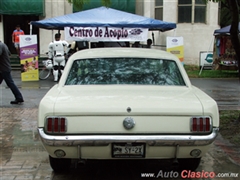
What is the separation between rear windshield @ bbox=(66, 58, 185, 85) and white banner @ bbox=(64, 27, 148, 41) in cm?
997

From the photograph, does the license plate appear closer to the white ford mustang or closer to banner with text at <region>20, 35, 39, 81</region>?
the white ford mustang

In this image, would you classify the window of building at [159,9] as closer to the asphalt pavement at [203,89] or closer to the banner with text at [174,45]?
the banner with text at [174,45]

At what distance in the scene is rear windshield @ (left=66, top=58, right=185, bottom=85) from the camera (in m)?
4.97

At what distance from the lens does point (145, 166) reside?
5125 mm

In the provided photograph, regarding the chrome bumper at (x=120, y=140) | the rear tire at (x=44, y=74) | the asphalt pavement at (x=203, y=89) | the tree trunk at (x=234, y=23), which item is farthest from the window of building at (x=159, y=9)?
the chrome bumper at (x=120, y=140)

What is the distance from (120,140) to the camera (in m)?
3.89

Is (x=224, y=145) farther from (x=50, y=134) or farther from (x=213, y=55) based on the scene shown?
(x=213, y=55)

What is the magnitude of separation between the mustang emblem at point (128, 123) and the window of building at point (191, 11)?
17.9 meters

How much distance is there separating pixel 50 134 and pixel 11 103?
6.11 metres

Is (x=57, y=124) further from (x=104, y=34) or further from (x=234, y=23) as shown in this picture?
(x=104, y=34)

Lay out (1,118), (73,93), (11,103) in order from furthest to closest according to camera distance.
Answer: (11,103)
(1,118)
(73,93)

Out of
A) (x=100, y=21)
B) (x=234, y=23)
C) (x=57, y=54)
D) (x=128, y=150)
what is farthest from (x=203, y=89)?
(x=128, y=150)

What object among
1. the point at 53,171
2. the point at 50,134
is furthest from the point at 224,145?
the point at 50,134

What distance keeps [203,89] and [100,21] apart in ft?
16.9
